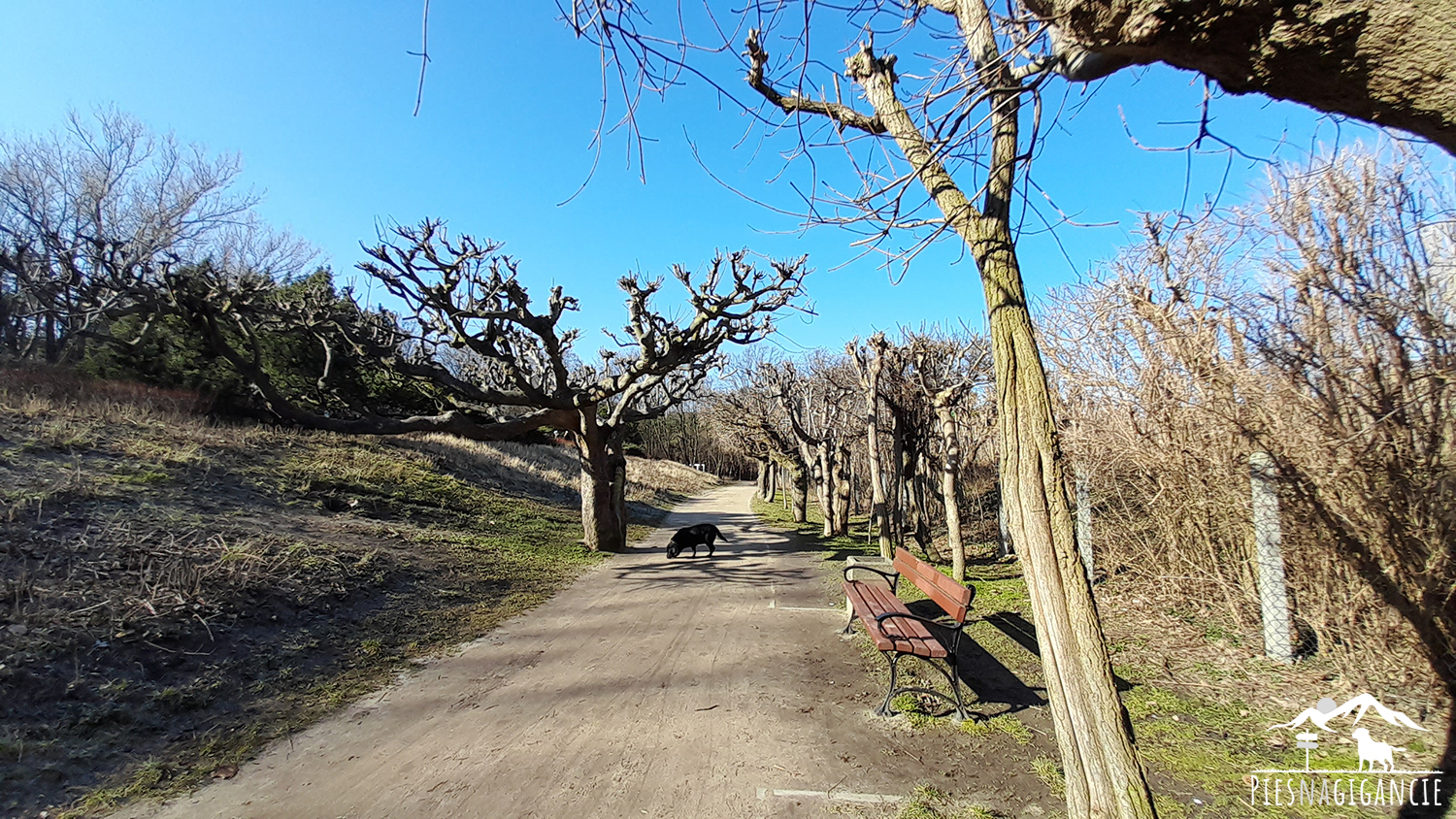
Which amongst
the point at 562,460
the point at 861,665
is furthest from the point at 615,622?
the point at 562,460

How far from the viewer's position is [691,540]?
12094 mm

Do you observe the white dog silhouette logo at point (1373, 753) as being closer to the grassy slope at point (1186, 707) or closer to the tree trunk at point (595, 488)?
the grassy slope at point (1186, 707)

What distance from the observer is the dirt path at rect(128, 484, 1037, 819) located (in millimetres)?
3439

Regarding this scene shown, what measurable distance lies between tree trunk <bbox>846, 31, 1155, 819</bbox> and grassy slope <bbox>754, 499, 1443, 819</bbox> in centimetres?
124

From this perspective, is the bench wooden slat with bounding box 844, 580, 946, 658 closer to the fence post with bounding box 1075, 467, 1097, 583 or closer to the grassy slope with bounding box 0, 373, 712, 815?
the fence post with bounding box 1075, 467, 1097, 583

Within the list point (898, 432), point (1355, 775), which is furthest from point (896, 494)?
point (1355, 775)

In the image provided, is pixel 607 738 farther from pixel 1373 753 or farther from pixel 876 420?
pixel 876 420

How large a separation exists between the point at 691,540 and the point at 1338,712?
923cm

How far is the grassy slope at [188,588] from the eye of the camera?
12.8 feet

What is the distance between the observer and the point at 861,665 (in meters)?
5.71

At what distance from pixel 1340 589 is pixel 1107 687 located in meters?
3.70

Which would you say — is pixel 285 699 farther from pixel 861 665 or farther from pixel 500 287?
pixel 500 287

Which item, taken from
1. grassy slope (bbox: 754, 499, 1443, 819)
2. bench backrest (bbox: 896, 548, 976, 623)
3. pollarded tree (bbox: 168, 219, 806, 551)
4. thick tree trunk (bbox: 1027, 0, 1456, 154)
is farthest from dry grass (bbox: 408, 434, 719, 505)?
thick tree trunk (bbox: 1027, 0, 1456, 154)

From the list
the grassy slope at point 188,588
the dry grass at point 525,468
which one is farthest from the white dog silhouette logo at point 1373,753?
the dry grass at point 525,468
